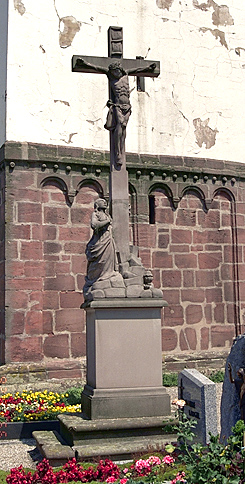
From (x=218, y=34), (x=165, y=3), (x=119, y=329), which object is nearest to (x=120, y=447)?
(x=119, y=329)

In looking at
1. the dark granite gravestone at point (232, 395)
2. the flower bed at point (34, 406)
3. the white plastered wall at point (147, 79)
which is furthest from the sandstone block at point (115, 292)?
the white plastered wall at point (147, 79)

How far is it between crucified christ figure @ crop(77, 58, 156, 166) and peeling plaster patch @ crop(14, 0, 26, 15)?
426cm

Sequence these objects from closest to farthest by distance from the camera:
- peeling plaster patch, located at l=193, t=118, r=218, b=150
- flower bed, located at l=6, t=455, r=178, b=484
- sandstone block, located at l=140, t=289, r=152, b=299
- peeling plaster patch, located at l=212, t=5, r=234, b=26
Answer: flower bed, located at l=6, t=455, r=178, b=484, sandstone block, located at l=140, t=289, r=152, b=299, peeling plaster patch, located at l=193, t=118, r=218, b=150, peeling plaster patch, located at l=212, t=5, r=234, b=26

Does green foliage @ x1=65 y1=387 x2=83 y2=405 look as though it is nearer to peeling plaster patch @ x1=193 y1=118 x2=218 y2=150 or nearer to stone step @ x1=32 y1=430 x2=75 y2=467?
stone step @ x1=32 y1=430 x2=75 y2=467

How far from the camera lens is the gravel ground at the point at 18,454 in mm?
6910

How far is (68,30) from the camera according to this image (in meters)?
12.3

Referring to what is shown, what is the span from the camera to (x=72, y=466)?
5.89 meters

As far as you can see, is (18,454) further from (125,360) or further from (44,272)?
(44,272)

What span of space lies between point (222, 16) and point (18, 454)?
1016 cm

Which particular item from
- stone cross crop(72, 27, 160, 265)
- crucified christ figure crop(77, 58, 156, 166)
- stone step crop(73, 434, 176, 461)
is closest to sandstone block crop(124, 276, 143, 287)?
stone cross crop(72, 27, 160, 265)

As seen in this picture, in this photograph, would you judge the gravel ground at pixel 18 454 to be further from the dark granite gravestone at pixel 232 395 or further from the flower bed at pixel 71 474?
the dark granite gravestone at pixel 232 395

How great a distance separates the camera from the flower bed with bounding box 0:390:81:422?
867cm

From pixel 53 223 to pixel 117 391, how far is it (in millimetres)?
5064

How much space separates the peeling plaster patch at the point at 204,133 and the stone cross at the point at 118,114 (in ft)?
15.6
